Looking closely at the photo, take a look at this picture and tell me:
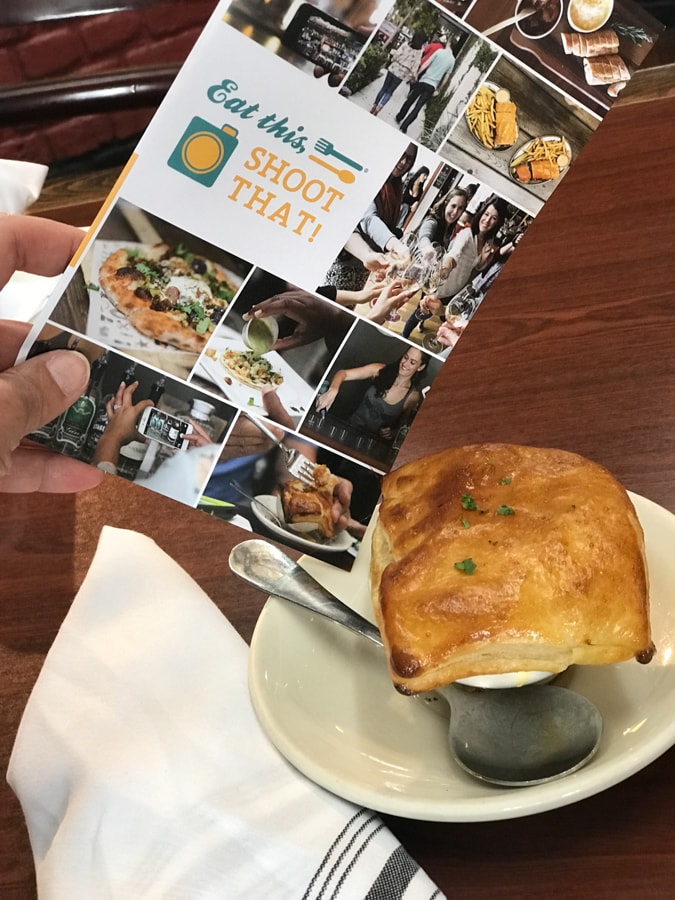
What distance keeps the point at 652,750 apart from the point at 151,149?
0.60 m

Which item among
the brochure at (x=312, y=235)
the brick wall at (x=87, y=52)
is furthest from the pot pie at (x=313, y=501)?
the brick wall at (x=87, y=52)

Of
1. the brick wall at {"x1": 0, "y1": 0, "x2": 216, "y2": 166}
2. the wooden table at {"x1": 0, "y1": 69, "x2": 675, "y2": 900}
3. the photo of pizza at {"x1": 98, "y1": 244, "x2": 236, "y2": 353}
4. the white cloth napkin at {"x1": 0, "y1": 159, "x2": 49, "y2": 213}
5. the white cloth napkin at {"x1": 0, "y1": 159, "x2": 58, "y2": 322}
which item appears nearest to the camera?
the photo of pizza at {"x1": 98, "y1": 244, "x2": 236, "y2": 353}

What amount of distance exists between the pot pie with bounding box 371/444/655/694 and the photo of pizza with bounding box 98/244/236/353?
269 mm

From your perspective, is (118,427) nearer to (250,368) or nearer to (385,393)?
(250,368)

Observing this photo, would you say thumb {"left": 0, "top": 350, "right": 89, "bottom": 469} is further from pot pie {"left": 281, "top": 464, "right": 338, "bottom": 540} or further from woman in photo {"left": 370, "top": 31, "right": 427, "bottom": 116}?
woman in photo {"left": 370, "top": 31, "right": 427, "bottom": 116}

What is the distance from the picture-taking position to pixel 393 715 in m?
0.67

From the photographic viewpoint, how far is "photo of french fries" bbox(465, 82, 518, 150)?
0.60 metres

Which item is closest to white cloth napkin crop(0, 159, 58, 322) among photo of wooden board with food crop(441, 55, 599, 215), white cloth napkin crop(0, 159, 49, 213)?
white cloth napkin crop(0, 159, 49, 213)

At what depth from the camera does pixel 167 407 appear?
2.24ft

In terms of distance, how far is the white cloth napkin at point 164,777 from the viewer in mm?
619

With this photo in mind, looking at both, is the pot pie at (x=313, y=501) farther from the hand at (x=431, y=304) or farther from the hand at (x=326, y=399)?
the hand at (x=431, y=304)

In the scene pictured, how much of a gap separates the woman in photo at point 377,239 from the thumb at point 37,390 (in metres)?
0.24

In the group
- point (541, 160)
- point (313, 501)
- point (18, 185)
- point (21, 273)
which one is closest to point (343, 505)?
point (313, 501)

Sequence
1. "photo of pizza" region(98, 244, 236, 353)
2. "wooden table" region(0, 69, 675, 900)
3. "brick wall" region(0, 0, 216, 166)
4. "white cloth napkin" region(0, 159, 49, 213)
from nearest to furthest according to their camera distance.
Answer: "photo of pizza" region(98, 244, 236, 353)
"wooden table" region(0, 69, 675, 900)
"white cloth napkin" region(0, 159, 49, 213)
"brick wall" region(0, 0, 216, 166)
